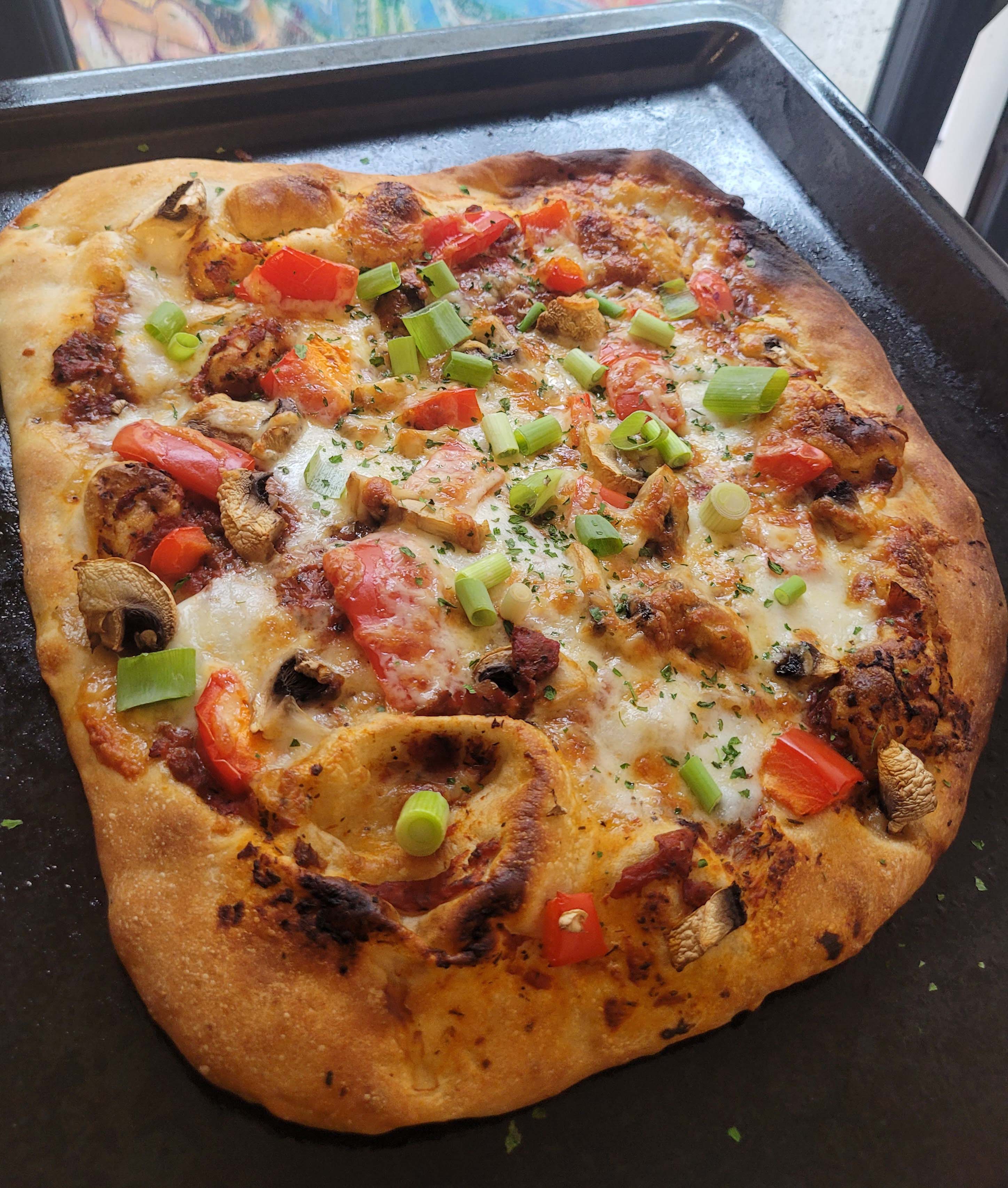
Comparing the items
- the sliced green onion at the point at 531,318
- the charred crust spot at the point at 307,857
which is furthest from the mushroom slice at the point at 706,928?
the sliced green onion at the point at 531,318

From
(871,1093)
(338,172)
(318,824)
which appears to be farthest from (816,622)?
(338,172)

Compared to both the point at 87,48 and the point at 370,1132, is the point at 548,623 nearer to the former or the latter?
the point at 370,1132

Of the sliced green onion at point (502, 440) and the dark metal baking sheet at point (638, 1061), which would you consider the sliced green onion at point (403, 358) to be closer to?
the sliced green onion at point (502, 440)

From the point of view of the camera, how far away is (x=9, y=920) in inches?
102

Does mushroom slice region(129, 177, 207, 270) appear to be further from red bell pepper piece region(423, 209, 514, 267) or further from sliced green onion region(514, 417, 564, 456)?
sliced green onion region(514, 417, 564, 456)

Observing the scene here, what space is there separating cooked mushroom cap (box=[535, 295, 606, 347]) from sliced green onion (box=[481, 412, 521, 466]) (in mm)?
585

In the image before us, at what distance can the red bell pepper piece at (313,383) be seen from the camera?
320 centimetres

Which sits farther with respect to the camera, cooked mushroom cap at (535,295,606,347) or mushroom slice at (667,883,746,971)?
cooked mushroom cap at (535,295,606,347)

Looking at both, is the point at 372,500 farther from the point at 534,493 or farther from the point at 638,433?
the point at 638,433

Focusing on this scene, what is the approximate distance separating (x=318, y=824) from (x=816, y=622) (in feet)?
5.33

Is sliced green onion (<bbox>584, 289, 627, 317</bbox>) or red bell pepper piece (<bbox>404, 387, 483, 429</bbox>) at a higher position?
sliced green onion (<bbox>584, 289, 627, 317</bbox>)

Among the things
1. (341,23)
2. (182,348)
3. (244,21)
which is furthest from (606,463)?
(244,21)

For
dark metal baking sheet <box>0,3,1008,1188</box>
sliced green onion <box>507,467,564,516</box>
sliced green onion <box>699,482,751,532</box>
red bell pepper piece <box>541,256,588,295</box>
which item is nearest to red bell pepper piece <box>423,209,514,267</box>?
red bell pepper piece <box>541,256,588,295</box>

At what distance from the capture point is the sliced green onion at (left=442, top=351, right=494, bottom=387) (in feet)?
11.1
